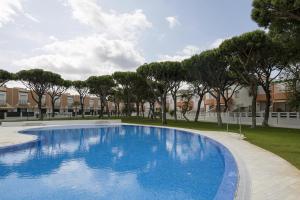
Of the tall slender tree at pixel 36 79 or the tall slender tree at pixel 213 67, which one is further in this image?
the tall slender tree at pixel 36 79

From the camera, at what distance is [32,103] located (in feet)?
241

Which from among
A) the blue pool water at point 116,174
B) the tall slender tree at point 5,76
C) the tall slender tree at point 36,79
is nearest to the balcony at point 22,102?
the tall slender tree at point 36,79

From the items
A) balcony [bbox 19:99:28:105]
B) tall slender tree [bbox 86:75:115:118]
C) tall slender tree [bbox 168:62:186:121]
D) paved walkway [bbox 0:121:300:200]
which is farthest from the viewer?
balcony [bbox 19:99:28:105]

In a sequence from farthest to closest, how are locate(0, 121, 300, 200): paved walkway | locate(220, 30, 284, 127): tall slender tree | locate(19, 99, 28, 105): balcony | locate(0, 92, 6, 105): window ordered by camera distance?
1. locate(19, 99, 28, 105): balcony
2. locate(0, 92, 6, 105): window
3. locate(220, 30, 284, 127): tall slender tree
4. locate(0, 121, 300, 200): paved walkway

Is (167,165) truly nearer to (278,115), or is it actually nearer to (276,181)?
(276,181)

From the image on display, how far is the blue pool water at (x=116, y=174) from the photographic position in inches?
309

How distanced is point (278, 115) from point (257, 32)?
11608 millimetres

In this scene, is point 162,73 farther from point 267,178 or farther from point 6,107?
point 6,107

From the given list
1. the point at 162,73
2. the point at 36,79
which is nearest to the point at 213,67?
the point at 162,73

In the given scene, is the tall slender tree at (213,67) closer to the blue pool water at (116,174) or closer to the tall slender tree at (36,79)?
the blue pool water at (116,174)

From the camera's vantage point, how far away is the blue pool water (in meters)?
7.86

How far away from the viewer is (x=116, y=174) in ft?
33.9

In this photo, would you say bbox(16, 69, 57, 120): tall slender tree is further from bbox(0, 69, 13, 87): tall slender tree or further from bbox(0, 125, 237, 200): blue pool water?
bbox(0, 125, 237, 200): blue pool water

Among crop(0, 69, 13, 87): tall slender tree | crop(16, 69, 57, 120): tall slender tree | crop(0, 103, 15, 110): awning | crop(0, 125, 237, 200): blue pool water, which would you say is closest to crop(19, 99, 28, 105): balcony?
crop(0, 103, 15, 110): awning
